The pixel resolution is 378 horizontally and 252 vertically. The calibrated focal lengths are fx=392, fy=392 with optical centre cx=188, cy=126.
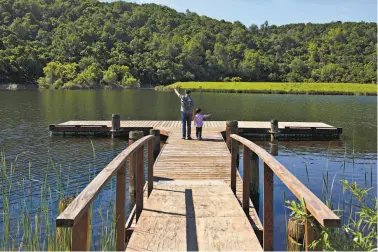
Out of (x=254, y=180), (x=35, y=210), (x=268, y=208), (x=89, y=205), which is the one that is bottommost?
(x=35, y=210)

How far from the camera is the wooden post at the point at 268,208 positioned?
423cm

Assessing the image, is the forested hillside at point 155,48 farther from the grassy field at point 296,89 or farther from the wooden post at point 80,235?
the wooden post at point 80,235

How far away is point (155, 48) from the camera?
13338 cm

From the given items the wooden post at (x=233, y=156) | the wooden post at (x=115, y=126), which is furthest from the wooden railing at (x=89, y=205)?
the wooden post at (x=115, y=126)

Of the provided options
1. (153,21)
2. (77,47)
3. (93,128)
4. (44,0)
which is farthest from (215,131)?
(44,0)

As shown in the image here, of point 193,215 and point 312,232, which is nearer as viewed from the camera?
point 312,232

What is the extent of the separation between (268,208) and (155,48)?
435 ft

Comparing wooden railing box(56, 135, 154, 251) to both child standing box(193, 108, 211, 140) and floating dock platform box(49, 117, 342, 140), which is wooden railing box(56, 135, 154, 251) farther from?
floating dock platform box(49, 117, 342, 140)

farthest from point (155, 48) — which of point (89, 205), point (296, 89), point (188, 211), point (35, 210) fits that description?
point (89, 205)

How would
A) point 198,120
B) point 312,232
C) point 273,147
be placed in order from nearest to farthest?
point 312,232 → point 198,120 → point 273,147

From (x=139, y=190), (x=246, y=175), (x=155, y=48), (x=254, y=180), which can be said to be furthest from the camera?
(x=155, y=48)

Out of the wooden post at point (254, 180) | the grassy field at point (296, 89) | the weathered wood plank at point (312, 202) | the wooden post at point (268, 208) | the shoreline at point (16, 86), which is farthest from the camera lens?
the shoreline at point (16, 86)

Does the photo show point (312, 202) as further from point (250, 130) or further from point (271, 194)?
point (250, 130)

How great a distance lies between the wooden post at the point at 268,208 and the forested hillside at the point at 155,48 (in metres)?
95.6
